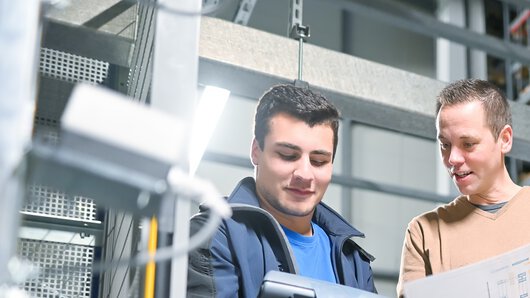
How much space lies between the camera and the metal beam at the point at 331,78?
223 cm

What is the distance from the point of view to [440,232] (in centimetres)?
171

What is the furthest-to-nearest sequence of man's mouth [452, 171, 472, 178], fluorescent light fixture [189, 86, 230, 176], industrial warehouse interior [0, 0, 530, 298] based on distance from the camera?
fluorescent light fixture [189, 86, 230, 176] → man's mouth [452, 171, 472, 178] → industrial warehouse interior [0, 0, 530, 298]

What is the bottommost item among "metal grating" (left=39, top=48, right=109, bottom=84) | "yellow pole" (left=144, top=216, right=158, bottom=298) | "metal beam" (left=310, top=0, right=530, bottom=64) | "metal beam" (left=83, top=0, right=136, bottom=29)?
"yellow pole" (left=144, top=216, right=158, bottom=298)

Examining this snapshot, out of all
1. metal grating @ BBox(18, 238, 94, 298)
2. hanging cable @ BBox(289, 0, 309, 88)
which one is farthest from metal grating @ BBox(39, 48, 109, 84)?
hanging cable @ BBox(289, 0, 309, 88)

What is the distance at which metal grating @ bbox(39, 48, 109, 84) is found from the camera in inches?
71.8

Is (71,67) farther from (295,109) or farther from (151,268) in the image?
(151,268)

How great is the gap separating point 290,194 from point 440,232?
0.39 m

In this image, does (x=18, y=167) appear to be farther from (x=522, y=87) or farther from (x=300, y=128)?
(x=522, y=87)

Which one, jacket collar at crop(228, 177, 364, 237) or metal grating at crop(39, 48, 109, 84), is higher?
metal grating at crop(39, 48, 109, 84)

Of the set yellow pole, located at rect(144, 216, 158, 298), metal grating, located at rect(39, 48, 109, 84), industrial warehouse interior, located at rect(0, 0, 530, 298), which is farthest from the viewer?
metal grating, located at rect(39, 48, 109, 84)

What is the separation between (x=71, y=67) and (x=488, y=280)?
3.63 ft

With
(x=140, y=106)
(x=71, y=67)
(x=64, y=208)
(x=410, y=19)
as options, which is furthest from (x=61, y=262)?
(x=410, y=19)

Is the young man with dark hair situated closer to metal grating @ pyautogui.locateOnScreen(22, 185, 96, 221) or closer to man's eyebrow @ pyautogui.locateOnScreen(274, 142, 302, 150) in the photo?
man's eyebrow @ pyautogui.locateOnScreen(274, 142, 302, 150)

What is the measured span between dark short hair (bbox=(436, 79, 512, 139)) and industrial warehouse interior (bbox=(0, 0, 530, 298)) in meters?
0.57
